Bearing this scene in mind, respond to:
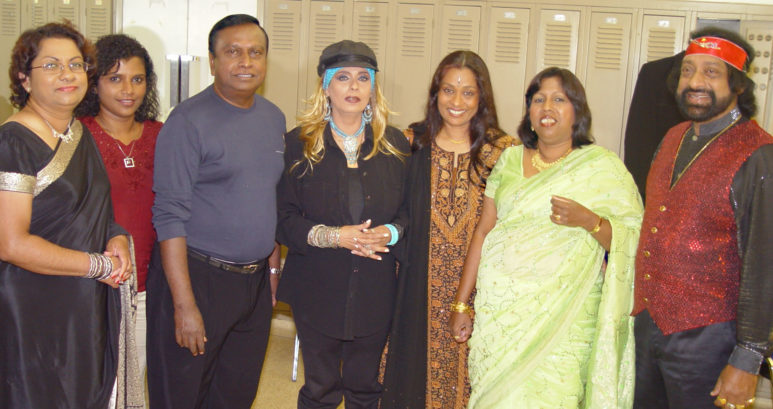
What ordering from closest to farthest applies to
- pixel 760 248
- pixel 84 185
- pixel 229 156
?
pixel 760 248
pixel 84 185
pixel 229 156

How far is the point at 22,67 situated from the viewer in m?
1.71

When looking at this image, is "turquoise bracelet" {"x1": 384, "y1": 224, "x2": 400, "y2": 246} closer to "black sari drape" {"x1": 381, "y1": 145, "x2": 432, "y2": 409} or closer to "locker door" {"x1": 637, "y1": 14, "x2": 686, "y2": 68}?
"black sari drape" {"x1": 381, "y1": 145, "x2": 432, "y2": 409}

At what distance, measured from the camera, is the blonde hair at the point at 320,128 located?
7.26 feet

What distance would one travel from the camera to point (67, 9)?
4434mm

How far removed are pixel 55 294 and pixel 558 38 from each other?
3396 mm

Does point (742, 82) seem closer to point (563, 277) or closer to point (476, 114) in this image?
point (563, 277)

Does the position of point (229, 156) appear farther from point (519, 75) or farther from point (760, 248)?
point (519, 75)

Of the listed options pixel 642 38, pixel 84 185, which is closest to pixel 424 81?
pixel 642 38

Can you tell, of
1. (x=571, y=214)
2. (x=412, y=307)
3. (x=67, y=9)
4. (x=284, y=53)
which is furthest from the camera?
(x=67, y=9)

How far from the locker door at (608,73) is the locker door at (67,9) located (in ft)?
12.1

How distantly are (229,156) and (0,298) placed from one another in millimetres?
794

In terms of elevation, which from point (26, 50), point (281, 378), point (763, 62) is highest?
point (763, 62)

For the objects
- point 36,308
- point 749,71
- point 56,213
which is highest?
point 749,71

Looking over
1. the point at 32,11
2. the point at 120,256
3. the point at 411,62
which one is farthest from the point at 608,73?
the point at 32,11
